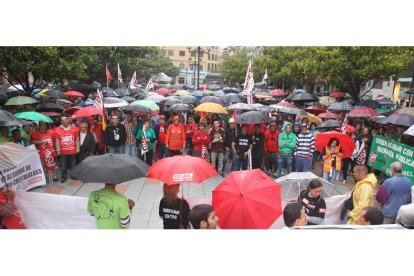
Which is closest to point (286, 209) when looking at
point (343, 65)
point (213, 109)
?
point (213, 109)

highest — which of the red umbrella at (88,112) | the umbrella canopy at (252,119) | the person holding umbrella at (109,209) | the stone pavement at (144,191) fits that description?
the umbrella canopy at (252,119)

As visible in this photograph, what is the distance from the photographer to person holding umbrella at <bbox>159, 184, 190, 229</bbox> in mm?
5301

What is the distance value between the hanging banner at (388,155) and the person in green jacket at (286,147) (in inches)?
86.3

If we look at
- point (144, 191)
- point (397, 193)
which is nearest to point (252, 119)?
point (144, 191)

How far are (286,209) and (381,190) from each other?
2481 mm

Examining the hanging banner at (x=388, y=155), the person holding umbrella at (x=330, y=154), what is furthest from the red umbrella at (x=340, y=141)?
the hanging banner at (x=388, y=155)

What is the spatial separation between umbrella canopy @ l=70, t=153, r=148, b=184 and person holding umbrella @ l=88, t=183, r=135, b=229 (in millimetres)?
179

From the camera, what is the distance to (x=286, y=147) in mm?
10250

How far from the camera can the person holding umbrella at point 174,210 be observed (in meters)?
5.30

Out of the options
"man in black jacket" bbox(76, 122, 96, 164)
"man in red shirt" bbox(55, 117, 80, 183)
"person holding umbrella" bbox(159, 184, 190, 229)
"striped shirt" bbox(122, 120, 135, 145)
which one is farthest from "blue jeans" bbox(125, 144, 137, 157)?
"person holding umbrella" bbox(159, 184, 190, 229)

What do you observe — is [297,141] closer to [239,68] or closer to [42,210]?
[42,210]

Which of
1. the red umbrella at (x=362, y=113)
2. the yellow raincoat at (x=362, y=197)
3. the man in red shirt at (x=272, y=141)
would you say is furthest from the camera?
the red umbrella at (x=362, y=113)

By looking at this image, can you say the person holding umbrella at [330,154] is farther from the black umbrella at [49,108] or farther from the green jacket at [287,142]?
the black umbrella at [49,108]

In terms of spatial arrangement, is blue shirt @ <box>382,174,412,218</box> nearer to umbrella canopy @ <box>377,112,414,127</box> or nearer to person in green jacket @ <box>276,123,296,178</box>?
person in green jacket @ <box>276,123,296,178</box>
